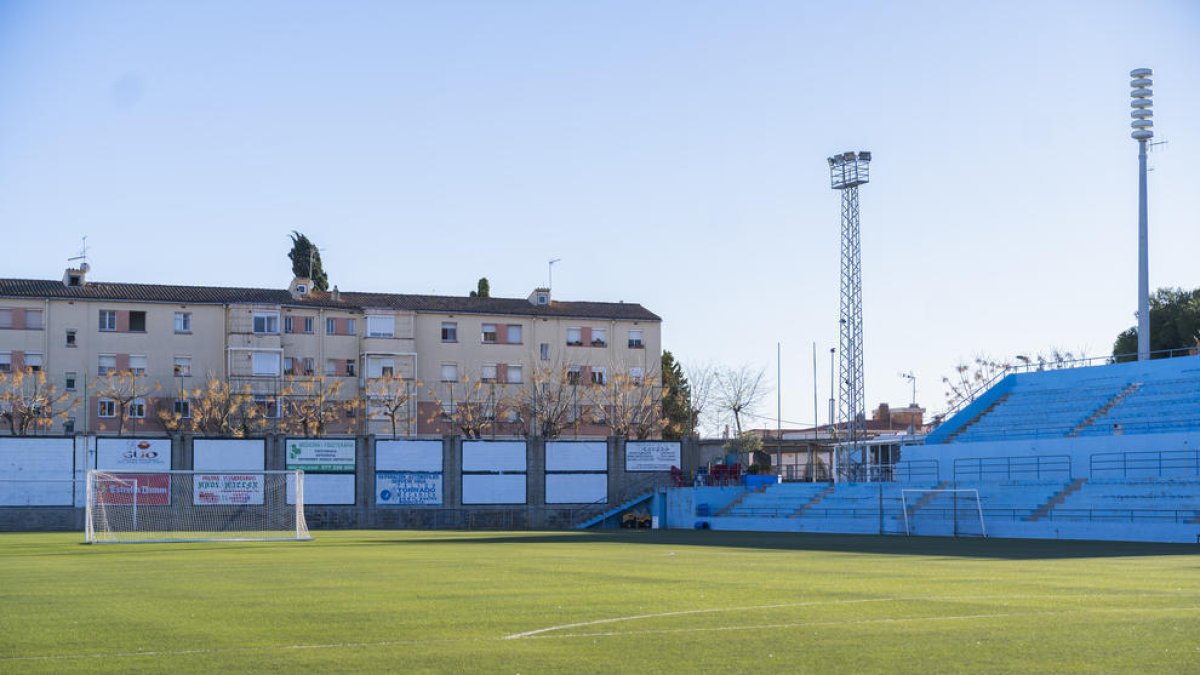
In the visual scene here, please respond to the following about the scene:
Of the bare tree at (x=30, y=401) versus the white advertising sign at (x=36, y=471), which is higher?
the bare tree at (x=30, y=401)

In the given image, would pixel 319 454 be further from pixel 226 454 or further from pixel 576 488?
pixel 576 488

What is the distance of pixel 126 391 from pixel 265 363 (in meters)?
8.15

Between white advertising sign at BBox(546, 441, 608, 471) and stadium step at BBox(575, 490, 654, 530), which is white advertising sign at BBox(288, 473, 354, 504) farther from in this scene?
stadium step at BBox(575, 490, 654, 530)

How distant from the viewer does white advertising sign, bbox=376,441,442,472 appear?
66188 millimetres

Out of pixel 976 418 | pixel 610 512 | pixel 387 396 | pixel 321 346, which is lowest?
pixel 610 512

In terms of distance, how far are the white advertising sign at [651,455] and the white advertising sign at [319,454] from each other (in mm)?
13622

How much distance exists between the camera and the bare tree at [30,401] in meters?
78.1

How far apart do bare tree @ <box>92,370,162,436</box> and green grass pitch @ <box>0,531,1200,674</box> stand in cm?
5635

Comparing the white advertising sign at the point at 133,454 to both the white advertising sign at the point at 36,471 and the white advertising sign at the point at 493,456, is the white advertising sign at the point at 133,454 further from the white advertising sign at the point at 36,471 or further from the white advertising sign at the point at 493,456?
the white advertising sign at the point at 493,456

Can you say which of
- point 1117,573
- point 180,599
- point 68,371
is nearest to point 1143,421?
point 1117,573

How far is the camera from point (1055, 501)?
46.6m

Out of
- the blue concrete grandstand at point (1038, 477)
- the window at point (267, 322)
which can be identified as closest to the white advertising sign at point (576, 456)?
the blue concrete grandstand at point (1038, 477)

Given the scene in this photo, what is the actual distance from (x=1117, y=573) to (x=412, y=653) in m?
14.4

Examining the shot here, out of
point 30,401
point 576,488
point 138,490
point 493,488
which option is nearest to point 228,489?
point 138,490
